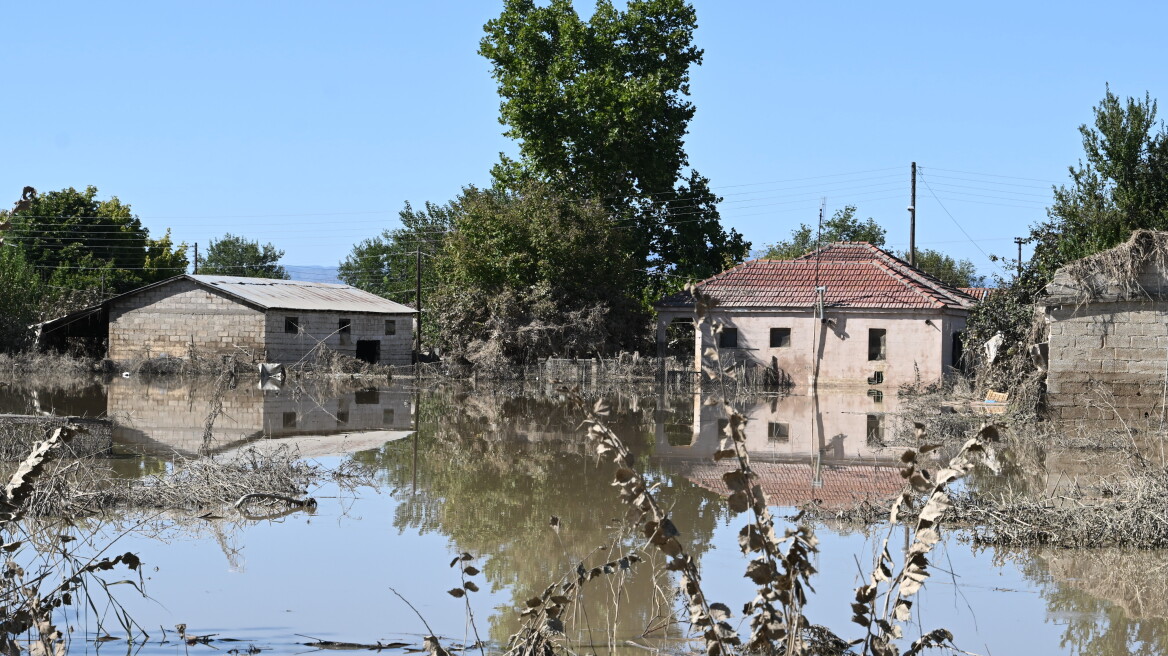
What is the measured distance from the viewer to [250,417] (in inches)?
877

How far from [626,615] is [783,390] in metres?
26.2

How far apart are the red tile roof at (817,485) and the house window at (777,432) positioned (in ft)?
11.4

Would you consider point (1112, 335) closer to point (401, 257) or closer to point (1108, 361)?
point (1108, 361)

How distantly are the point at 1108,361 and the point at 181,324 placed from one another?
32.6 meters

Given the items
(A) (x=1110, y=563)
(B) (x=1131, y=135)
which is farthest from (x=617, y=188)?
(A) (x=1110, y=563)

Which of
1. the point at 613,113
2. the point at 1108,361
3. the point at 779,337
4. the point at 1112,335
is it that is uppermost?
the point at 613,113

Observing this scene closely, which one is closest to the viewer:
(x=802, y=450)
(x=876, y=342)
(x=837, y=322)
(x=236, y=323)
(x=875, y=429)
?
(x=802, y=450)

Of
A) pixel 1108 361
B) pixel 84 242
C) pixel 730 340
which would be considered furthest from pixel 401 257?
pixel 1108 361

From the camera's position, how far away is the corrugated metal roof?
4072 cm

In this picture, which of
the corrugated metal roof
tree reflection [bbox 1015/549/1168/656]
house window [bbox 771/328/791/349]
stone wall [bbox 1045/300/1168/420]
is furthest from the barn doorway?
tree reflection [bbox 1015/549/1168/656]

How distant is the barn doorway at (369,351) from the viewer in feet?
141

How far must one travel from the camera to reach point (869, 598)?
4.67 metres

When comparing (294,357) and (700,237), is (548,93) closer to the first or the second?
(700,237)

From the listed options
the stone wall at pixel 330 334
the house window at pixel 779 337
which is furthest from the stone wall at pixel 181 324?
the house window at pixel 779 337
